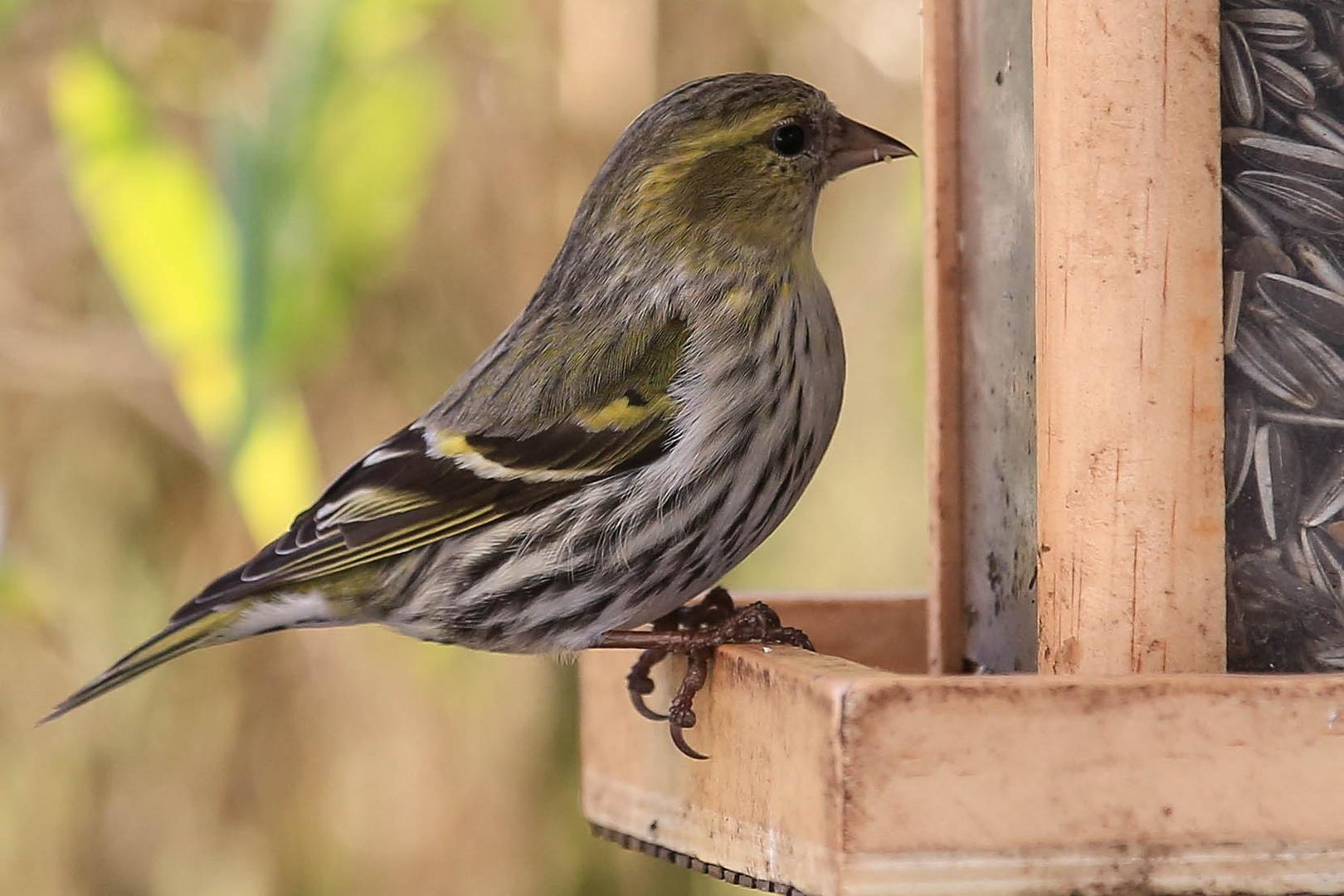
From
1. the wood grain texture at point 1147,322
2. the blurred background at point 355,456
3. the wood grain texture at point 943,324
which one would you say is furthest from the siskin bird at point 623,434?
the blurred background at point 355,456

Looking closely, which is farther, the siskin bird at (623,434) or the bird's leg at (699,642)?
the siskin bird at (623,434)

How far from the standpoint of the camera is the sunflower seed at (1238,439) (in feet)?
5.93

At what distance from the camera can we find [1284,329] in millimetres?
1827

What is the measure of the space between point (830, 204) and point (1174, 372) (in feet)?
7.50

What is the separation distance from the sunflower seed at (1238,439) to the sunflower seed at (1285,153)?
22cm

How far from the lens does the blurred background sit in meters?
3.89

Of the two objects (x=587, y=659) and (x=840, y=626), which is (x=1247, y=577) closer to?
(x=840, y=626)

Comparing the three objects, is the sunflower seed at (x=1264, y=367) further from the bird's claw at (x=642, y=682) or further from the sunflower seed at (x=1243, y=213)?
the bird's claw at (x=642, y=682)

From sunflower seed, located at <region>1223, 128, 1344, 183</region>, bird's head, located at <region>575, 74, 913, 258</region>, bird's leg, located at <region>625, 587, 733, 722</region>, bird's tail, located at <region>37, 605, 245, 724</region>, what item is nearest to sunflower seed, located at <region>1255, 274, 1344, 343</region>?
sunflower seed, located at <region>1223, 128, 1344, 183</region>

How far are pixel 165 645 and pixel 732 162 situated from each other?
3.19 feet

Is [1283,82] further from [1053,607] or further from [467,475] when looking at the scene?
[467,475]

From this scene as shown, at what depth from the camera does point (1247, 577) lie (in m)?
1.82

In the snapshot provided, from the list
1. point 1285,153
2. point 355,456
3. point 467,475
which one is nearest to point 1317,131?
point 1285,153

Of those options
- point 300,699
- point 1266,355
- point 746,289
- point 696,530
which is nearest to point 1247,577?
point 1266,355
